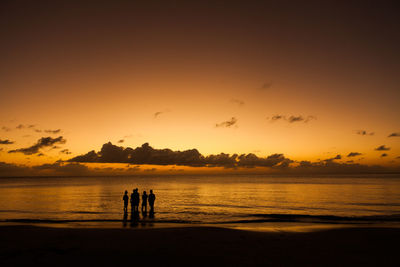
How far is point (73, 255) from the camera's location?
1331 centimetres

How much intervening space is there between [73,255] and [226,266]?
304 inches

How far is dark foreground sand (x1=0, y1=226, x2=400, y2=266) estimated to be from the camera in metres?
12.6

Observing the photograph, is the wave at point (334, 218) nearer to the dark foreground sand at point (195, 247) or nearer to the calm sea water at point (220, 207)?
the calm sea water at point (220, 207)

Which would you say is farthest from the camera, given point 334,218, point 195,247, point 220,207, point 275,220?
point 220,207

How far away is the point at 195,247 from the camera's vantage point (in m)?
14.8

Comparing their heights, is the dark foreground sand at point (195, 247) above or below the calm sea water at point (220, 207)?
above

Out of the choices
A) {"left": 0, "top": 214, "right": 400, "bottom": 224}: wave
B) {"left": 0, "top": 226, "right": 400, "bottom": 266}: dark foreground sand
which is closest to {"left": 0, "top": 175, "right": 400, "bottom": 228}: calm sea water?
{"left": 0, "top": 214, "right": 400, "bottom": 224}: wave

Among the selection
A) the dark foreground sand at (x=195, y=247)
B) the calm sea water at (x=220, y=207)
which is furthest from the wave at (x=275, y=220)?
the dark foreground sand at (x=195, y=247)

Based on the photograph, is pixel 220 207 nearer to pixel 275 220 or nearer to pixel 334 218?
pixel 275 220

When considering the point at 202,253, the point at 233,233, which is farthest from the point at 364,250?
the point at 202,253

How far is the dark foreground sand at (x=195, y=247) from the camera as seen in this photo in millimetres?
12594

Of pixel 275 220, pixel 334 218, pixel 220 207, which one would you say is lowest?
pixel 220 207

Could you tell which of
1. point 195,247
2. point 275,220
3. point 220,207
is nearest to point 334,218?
point 275,220

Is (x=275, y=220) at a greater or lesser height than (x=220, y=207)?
greater
